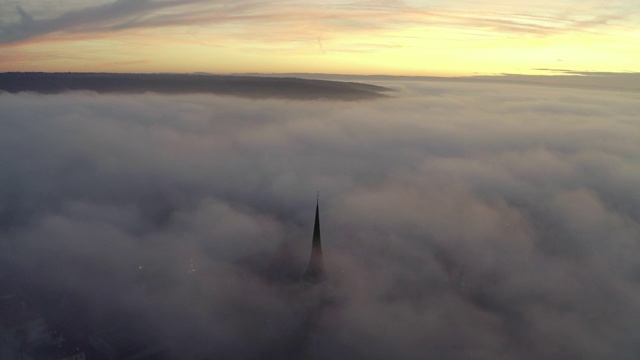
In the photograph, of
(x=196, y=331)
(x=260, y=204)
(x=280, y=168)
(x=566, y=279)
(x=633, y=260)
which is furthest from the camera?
(x=280, y=168)

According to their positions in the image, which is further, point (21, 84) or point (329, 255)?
point (21, 84)

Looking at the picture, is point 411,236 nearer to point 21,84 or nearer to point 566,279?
point 566,279

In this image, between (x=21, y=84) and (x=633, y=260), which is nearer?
(x=633, y=260)

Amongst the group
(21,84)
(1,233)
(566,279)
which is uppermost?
(21,84)

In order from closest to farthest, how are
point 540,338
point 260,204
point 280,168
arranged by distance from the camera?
point 540,338 → point 260,204 → point 280,168

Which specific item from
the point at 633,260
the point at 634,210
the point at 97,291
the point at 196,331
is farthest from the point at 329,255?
the point at 634,210

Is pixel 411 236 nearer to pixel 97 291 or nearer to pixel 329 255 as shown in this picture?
pixel 329 255

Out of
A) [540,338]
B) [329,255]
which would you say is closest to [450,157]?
[329,255]

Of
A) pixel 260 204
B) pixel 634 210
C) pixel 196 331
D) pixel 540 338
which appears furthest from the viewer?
pixel 260 204

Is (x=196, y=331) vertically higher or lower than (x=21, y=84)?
lower
